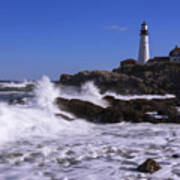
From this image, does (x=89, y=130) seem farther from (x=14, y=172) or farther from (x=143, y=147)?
(x=14, y=172)

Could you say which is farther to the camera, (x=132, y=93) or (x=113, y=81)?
(x=113, y=81)

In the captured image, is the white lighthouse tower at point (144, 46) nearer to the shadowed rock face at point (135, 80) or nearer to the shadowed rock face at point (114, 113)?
the shadowed rock face at point (135, 80)

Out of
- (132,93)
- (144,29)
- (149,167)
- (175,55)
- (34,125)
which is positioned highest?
(144,29)

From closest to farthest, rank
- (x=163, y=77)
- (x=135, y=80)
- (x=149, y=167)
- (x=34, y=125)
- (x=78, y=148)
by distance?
(x=149, y=167) → (x=78, y=148) → (x=34, y=125) → (x=135, y=80) → (x=163, y=77)

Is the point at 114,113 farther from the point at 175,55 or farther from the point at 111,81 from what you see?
the point at 175,55

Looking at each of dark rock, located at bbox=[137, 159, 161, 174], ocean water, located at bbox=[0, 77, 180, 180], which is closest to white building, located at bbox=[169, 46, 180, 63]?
ocean water, located at bbox=[0, 77, 180, 180]

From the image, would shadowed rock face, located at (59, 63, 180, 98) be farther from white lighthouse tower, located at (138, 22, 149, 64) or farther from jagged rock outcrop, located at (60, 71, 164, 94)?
white lighthouse tower, located at (138, 22, 149, 64)

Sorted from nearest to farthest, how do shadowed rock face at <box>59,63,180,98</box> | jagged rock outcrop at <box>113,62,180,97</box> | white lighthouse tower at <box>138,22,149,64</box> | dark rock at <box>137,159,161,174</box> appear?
dark rock at <box>137,159,161,174</box>, shadowed rock face at <box>59,63,180,98</box>, jagged rock outcrop at <box>113,62,180,97</box>, white lighthouse tower at <box>138,22,149,64</box>

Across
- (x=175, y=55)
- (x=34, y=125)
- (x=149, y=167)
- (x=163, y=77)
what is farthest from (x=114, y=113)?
(x=175, y=55)

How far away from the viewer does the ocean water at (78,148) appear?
3891mm

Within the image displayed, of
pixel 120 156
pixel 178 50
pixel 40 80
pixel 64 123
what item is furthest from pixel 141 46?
pixel 120 156

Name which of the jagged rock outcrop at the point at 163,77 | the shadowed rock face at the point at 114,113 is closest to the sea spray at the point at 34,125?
the shadowed rock face at the point at 114,113

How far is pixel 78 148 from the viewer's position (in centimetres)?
530

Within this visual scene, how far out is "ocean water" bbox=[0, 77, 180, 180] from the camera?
3.89 m
